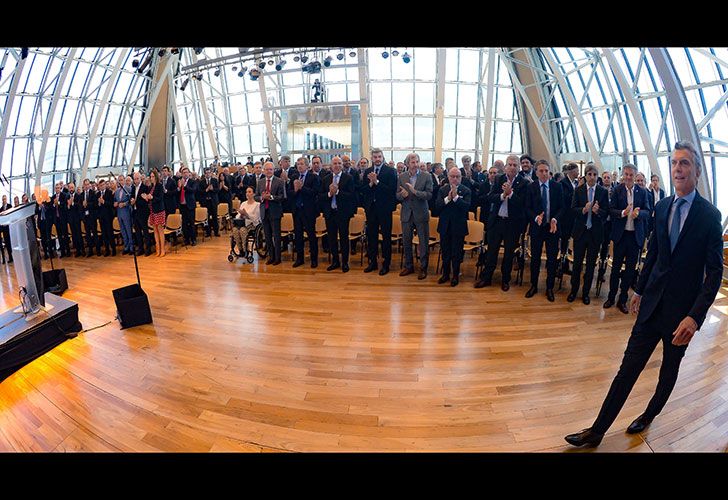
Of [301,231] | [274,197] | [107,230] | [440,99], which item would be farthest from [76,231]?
[440,99]

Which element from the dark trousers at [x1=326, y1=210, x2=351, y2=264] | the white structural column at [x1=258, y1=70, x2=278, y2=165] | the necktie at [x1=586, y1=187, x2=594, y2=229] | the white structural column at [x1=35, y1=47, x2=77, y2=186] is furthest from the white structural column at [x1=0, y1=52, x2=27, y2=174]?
the necktie at [x1=586, y1=187, x2=594, y2=229]

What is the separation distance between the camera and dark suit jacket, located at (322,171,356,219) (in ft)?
19.8

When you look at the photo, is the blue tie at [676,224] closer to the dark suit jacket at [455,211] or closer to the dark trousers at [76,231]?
the dark suit jacket at [455,211]

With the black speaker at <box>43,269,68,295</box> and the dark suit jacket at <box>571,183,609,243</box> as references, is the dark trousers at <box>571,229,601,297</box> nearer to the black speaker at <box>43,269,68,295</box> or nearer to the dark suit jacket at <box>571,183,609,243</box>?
the dark suit jacket at <box>571,183,609,243</box>

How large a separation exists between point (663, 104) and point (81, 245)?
15.5 metres

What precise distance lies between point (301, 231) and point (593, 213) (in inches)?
172

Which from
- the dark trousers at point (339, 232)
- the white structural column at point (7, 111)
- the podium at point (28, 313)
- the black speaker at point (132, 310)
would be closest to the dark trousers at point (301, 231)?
the dark trousers at point (339, 232)

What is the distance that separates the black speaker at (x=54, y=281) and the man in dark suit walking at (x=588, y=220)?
7358mm

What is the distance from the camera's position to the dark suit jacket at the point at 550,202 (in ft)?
15.8

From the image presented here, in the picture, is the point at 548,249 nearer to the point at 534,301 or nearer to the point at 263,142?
the point at 534,301

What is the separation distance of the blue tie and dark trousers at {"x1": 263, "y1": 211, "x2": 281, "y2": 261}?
5430 millimetres

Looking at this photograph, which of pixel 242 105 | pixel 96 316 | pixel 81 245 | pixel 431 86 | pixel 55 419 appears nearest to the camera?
pixel 55 419

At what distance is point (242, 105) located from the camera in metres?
19.8
